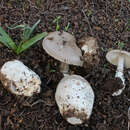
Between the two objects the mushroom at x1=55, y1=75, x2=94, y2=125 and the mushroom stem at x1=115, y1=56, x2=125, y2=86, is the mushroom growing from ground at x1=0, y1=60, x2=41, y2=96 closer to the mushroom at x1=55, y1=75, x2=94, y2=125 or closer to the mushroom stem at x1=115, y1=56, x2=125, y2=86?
the mushroom at x1=55, y1=75, x2=94, y2=125

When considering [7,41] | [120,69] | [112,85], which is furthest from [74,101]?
[7,41]

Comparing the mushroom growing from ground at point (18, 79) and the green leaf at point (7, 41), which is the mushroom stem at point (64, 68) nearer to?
the mushroom growing from ground at point (18, 79)

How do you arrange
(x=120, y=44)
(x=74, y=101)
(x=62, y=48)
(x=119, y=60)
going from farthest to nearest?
(x=120, y=44) → (x=119, y=60) → (x=62, y=48) → (x=74, y=101)

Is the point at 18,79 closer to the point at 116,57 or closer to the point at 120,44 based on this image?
the point at 116,57

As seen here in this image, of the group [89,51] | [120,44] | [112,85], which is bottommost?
[112,85]

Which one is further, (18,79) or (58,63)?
(58,63)

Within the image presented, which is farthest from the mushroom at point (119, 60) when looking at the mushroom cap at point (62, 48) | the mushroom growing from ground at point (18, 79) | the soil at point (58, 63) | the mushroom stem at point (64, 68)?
the mushroom growing from ground at point (18, 79)

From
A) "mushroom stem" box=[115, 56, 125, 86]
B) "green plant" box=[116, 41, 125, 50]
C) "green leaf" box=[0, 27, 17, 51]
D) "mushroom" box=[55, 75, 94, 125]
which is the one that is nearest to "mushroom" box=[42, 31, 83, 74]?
"mushroom" box=[55, 75, 94, 125]
